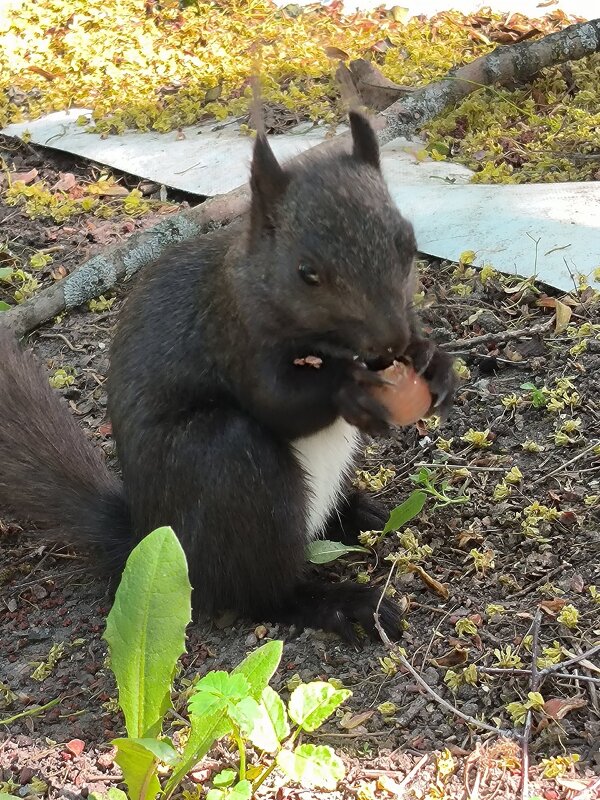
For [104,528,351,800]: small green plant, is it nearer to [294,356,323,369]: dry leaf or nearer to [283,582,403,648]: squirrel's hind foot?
[283,582,403,648]: squirrel's hind foot

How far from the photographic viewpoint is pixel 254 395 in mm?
2906

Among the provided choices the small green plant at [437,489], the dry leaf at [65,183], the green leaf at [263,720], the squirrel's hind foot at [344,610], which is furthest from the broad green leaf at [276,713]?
the dry leaf at [65,183]

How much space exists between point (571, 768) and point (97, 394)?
2620mm

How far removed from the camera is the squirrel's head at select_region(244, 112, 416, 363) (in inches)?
99.7

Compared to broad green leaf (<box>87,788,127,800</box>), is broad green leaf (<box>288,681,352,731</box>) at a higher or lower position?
higher

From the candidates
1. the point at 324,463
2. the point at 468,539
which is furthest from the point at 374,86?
the point at 468,539

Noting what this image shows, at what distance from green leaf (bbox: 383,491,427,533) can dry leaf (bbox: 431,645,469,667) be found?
20.0 inches

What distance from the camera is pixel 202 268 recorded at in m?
3.21

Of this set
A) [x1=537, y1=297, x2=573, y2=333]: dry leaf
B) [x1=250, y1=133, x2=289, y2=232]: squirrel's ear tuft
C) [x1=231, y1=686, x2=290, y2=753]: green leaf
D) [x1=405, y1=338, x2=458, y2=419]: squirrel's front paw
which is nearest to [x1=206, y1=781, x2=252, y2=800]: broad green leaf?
[x1=231, y1=686, x2=290, y2=753]: green leaf

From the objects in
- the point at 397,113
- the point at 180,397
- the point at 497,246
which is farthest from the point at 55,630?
the point at 397,113

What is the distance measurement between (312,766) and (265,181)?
1569 mm

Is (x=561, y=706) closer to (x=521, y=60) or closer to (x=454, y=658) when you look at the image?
(x=454, y=658)

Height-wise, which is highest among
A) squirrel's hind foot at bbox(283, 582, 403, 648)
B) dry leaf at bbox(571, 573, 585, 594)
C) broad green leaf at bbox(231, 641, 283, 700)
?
broad green leaf at bbox(231, 641, 283, 700)

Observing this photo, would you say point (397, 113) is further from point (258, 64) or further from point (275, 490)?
point (275, 490)
